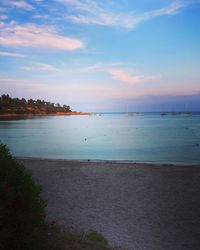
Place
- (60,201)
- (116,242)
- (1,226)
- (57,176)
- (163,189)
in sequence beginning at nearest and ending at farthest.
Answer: (1,226) < (116,242) < (60,201) < (163,189) < (57,176)

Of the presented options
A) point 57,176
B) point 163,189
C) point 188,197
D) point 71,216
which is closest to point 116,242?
point 71,216

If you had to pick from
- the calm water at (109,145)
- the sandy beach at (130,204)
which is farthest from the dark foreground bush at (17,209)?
the calm water at (109,145)

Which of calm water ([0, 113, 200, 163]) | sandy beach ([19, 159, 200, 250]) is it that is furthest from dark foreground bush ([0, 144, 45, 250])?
calm water ([0, 113, 200, 163])

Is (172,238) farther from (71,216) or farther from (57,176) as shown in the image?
(57,176)

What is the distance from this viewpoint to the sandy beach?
7.93 meters

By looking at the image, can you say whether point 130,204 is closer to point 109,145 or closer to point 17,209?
point 17,209

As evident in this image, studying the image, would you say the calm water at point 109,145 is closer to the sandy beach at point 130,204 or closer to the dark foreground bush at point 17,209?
the sandy beach at point 130,204

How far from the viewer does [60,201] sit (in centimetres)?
1095

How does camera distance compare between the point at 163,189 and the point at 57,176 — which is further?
the point at 57,176

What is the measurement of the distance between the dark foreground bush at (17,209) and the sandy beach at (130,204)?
132 inches

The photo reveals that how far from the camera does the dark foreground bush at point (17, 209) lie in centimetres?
422

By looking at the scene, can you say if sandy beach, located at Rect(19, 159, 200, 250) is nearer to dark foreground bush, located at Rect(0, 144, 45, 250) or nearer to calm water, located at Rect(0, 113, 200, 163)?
dark foreground bush, located at Rect(0, 144, 45, 250)

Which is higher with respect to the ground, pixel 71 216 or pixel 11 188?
pixel 11 188

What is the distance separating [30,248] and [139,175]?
11.6m
